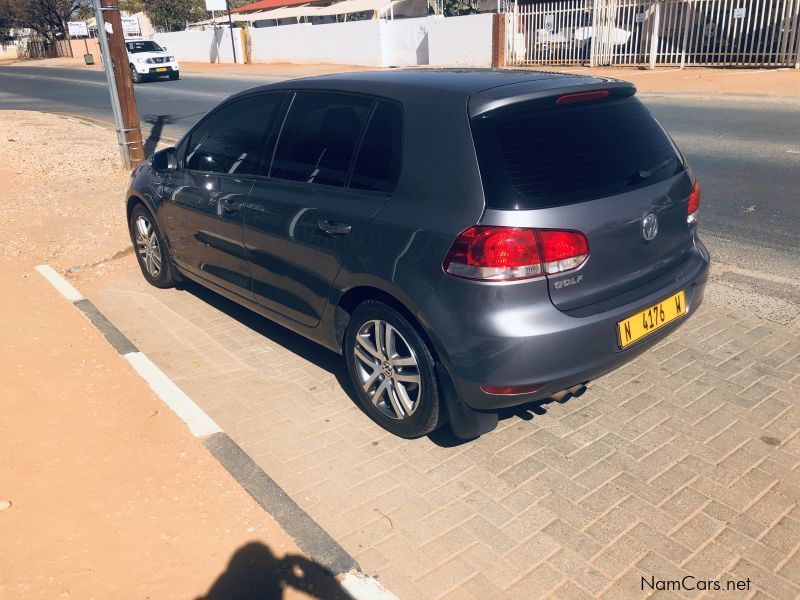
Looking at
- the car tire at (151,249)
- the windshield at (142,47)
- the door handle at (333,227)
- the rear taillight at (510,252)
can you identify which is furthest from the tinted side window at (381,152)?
the windshield at (142,47)

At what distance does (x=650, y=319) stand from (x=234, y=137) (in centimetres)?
290

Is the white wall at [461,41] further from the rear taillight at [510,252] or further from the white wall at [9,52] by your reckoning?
the white wall at [9,52]

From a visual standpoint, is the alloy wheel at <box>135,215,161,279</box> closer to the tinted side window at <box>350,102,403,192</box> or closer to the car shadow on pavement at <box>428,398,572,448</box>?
the tinted side window at <box>350,102,403,192</box>

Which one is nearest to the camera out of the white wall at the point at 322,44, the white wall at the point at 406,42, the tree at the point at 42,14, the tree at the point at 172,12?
the white wall at the point at 406,42

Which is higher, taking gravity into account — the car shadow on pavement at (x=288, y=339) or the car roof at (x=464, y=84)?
the car roof at (x=464, y=84)

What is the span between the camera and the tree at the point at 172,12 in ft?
204

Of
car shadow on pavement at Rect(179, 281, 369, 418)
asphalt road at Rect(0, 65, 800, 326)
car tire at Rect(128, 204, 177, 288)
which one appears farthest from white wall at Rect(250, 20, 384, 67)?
car shadow on pavement at Rect(179, 281, 369, 418)

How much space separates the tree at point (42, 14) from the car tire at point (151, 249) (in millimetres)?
70310

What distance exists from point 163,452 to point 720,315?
3.87 m

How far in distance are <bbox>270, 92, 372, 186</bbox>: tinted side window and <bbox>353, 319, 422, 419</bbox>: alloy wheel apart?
0.84 m

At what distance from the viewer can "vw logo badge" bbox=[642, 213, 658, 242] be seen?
132 inches

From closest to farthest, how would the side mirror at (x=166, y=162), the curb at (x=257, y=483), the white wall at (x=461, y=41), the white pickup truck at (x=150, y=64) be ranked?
1. the curb at (x=257, y=483)
2. the side mirror at (x=166, y=162)
3. the white wall at (x=461, y=41)
4. the white pickup truck at (x=150, y=64)

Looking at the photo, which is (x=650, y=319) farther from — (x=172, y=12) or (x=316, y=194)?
(x=172, y=12)

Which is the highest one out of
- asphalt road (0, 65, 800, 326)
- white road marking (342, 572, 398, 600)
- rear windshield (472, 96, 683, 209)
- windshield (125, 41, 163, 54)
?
windshield (125, 41, 163, 54)
